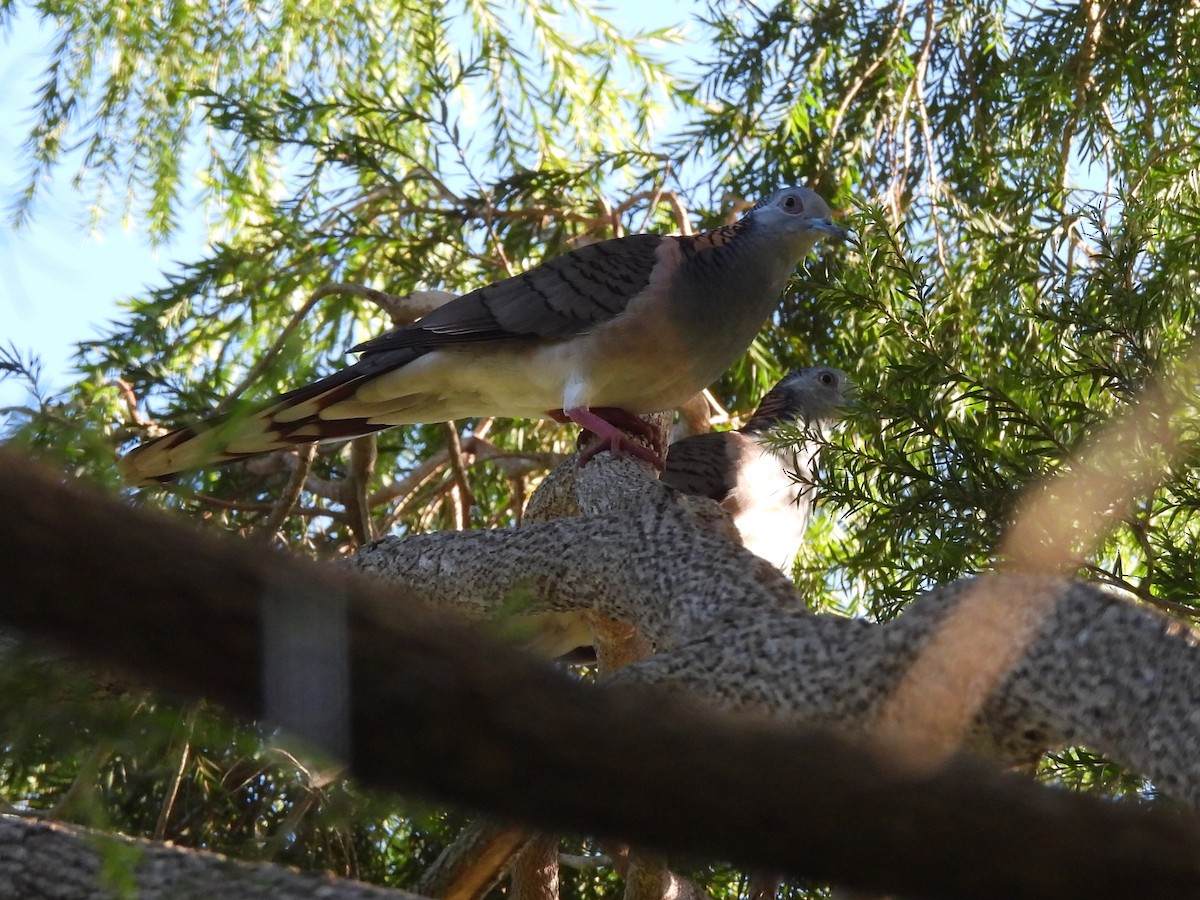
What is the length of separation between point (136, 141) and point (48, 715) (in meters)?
4.50

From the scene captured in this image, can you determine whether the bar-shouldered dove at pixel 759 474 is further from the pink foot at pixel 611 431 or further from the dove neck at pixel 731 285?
the dove neck at pixel 731 285

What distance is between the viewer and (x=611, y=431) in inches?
138

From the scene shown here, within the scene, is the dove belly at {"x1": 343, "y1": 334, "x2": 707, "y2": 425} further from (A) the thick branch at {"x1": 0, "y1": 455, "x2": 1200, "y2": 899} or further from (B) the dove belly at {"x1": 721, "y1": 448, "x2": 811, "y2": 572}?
(A) the thick branch at {"x1": 0, "y1": 455, "x2": 1200, "y2": 899}

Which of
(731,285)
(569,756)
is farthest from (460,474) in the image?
(569,756)

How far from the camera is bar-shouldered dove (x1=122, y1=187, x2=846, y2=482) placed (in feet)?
11.8

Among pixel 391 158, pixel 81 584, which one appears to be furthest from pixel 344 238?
pixel 81 584

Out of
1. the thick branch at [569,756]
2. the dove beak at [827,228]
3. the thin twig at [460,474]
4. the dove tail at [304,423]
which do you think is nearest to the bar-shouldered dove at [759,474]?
the dove beak at [827,228]

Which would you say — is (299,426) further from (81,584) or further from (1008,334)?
(81,584)

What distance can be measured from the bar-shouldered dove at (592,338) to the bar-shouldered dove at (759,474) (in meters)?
0.23

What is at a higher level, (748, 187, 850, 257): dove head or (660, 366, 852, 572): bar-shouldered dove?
(748, 187, 850, 257): dove head

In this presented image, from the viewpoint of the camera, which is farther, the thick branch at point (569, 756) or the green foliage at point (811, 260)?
the green foliage at point (811, 260)

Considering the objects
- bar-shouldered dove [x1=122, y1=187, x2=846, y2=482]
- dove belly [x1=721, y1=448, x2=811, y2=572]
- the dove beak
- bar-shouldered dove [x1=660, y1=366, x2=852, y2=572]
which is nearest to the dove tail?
bar-shouldered dove [x1=122, y1=187, x2=846, y2=482]

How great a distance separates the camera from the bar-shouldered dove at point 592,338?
3594 mm

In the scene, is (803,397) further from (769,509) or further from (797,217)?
(797,217)
